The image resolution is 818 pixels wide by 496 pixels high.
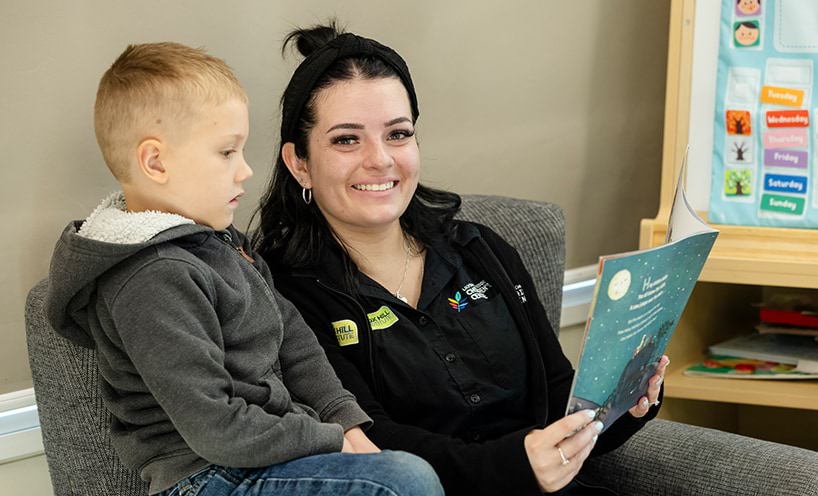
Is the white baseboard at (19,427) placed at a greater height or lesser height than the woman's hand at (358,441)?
lesser

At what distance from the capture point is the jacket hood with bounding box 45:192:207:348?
1.20m

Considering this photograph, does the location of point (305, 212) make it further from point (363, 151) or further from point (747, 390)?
point (747, 390)

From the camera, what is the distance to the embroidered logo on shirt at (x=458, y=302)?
169 centimetres

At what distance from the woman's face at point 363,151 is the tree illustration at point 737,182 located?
88 cm

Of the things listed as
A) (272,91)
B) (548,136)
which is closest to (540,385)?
(272,91)

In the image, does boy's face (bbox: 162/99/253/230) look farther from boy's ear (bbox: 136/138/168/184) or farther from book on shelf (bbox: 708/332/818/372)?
book on shelf (bbox: 708/332/818/372)

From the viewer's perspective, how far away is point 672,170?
Answer: 7.47 ft

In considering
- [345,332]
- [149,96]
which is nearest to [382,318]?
[345,332]

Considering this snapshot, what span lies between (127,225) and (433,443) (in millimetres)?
539

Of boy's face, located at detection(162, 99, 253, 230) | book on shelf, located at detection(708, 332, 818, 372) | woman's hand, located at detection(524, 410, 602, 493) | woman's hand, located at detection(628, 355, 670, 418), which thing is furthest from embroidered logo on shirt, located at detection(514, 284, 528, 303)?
book on shelf, located at detection(708, 332, 818, 372)

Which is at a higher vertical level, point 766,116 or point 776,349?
point 766,116

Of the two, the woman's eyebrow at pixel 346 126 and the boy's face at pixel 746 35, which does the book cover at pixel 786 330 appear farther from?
the woman's eyebrow at pixel 346 126

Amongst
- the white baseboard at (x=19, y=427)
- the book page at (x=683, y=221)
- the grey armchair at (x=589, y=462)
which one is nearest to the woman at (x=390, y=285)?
the grey armchair at (x=589, y=462)

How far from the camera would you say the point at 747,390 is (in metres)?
2.24
